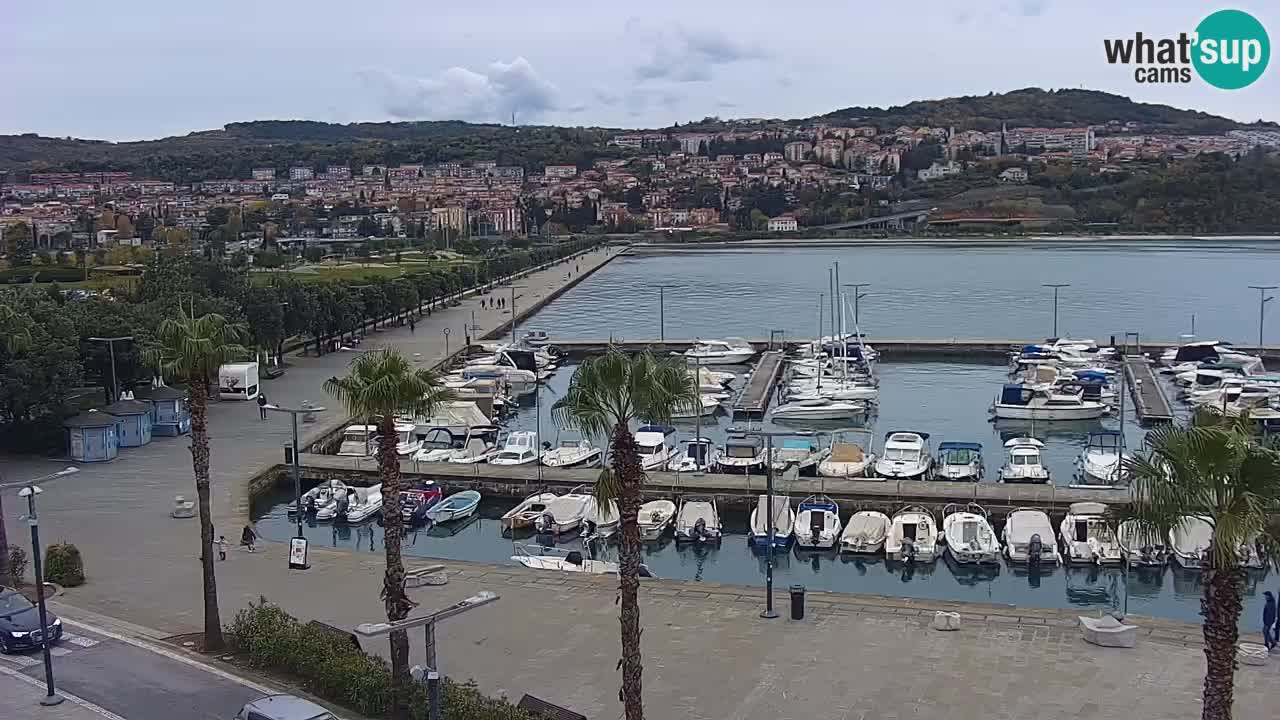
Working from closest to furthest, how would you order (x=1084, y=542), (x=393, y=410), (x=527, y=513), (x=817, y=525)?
(x=393, y=410), (x=1084, y=542), (x=817, y=525), (x=527, y=513)

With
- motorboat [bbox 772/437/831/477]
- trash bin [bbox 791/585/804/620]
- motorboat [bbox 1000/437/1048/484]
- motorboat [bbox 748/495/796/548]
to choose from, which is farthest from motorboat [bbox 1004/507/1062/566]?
trash bin [bbox 791/585/804/620]

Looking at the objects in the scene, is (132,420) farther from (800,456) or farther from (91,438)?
(800,456)

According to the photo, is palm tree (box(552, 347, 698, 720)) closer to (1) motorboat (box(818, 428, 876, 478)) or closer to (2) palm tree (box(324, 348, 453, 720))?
(2) palm tree (box(324, 348, 453, 720))

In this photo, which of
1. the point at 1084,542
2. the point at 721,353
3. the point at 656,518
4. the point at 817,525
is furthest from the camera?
the point at 721,353

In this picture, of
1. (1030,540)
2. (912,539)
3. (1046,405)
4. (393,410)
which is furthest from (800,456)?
(393,410)

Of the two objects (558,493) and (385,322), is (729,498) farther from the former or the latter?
(385,322)

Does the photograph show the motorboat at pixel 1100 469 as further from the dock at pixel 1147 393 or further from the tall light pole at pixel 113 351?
the tall light pole at pixel 113 351
